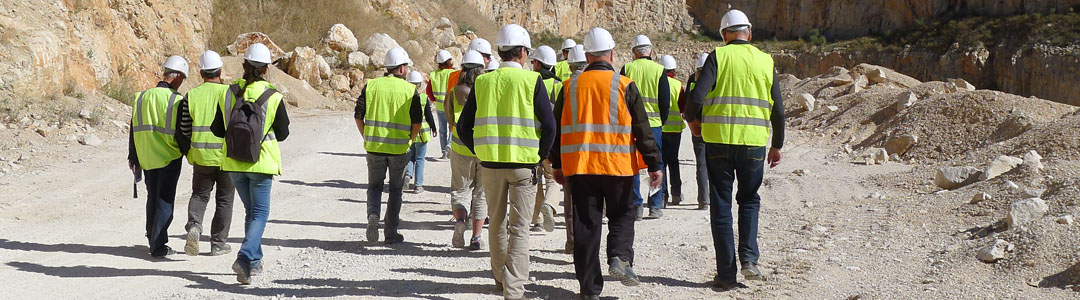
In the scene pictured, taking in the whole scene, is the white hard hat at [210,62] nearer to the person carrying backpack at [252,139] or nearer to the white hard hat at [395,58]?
the person carrying backpack at [252,139]

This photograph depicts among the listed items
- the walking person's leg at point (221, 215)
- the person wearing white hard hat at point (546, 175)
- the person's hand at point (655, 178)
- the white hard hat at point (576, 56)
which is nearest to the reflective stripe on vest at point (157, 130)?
the walking person's leg at point (221, 215)

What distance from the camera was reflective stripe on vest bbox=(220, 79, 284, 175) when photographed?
6125 millimetres

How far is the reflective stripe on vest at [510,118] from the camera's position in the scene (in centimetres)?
530

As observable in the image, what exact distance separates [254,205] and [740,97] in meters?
3.20

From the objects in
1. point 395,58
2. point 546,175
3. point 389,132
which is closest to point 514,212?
point 389,132

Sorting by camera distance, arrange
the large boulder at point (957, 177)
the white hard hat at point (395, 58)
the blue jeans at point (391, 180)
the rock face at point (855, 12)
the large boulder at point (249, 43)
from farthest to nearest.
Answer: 1. the rock face at point (855, 12)
2. the large boulder at point (249, 43)
3. the large boulder at point (957, 177)
4. the white hard hat at point (395, 58)
5. the blue jeans at point (391, 180)

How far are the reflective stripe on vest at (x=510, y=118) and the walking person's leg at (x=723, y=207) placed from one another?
1.18 metres

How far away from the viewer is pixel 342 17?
29.5 m

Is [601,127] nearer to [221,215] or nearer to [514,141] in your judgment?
[514,141]

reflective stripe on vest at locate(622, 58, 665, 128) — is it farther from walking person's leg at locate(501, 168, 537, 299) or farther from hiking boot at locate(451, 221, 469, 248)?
walking person's leg at locate(501, 168, 537, 299)

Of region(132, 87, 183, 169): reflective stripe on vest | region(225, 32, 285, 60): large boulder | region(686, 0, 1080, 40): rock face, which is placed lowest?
region(132, 87, 183, 169): reflective stripe on vest

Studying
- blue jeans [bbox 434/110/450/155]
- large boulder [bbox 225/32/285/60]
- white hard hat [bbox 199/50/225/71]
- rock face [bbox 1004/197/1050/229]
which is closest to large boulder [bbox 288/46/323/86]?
large boulder [bbox 225/32/285/60]

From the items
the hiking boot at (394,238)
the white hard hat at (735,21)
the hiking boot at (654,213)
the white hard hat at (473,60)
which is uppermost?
the white hard hat at (735,21)

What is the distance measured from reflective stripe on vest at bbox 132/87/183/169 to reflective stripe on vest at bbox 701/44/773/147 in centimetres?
399
